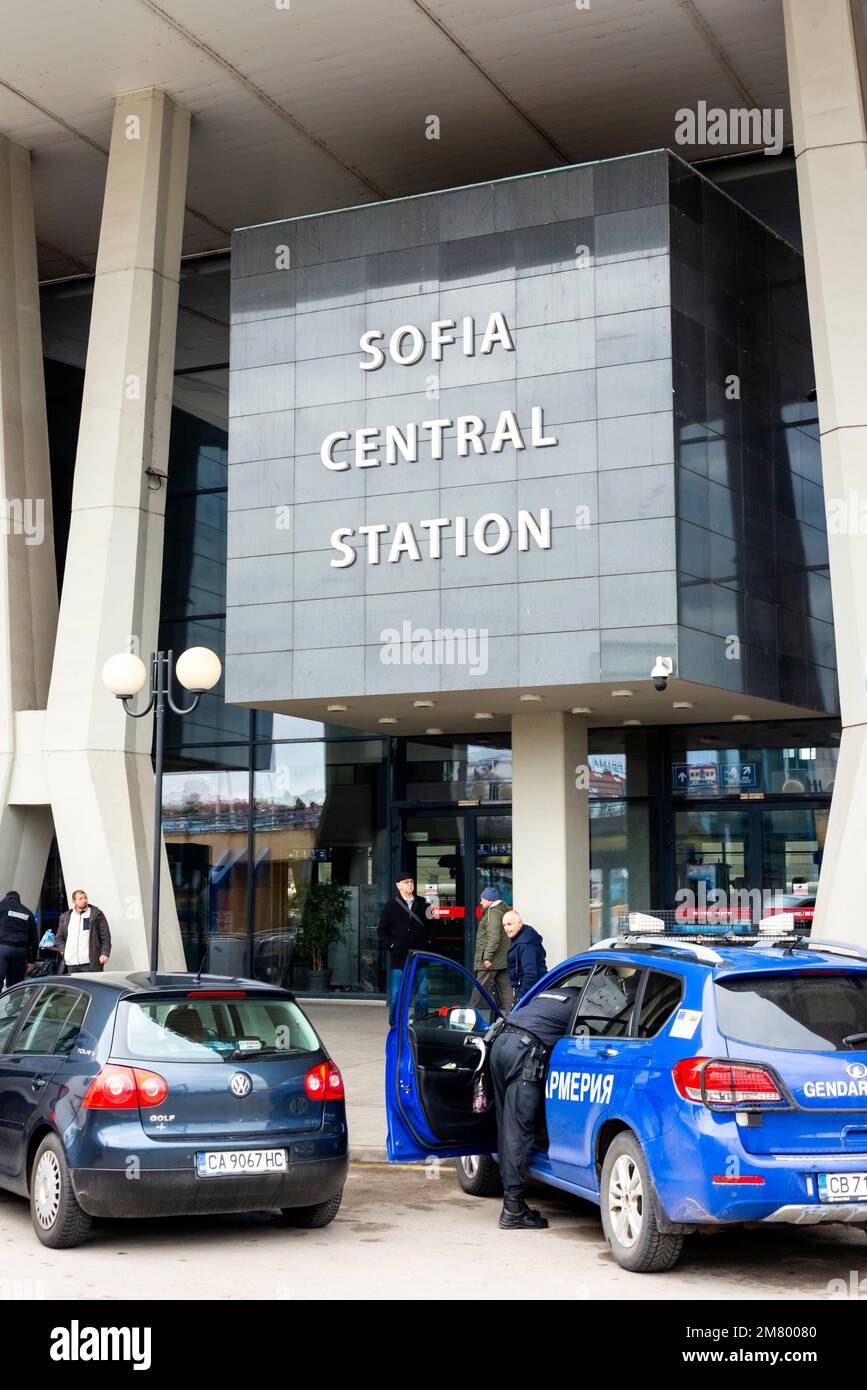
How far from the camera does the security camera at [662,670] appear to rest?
15445 mm

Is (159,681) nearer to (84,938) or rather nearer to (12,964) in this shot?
(84,938)

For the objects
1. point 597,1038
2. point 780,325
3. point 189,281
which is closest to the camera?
point 597,1038

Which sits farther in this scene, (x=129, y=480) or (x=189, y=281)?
(x=189, y=281)

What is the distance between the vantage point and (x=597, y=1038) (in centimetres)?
831

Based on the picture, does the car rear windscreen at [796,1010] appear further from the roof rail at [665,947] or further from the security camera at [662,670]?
the security camera at [662,670]

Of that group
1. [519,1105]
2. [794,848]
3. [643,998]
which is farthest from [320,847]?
[643,998]

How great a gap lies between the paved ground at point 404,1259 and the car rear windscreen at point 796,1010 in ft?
3.93

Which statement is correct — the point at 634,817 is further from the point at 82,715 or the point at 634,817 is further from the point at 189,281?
the point at 189,281

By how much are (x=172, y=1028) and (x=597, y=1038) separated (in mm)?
2395

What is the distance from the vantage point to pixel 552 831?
1830 centimetres

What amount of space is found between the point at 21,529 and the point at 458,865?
8.10m

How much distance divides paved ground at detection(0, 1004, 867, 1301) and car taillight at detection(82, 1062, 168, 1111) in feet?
2.62
